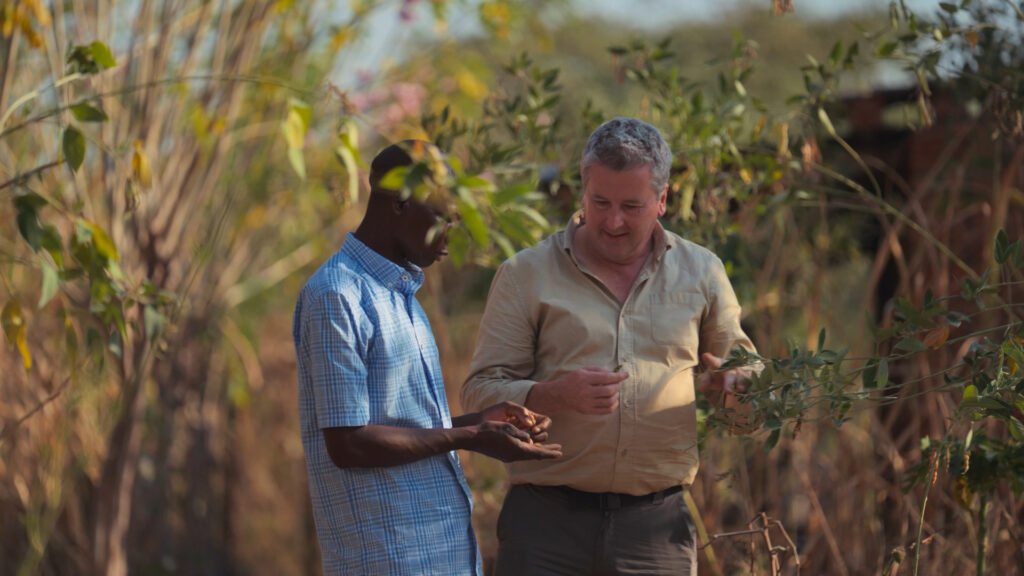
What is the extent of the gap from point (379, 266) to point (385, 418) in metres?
0.29

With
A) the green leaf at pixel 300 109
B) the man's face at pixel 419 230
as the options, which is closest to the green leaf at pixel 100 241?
the green leaf at pixel 300 109

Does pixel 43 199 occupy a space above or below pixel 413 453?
above

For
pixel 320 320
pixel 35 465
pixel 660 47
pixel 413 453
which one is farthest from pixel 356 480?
pixel 35 465

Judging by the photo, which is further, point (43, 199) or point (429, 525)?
point (43, 199)

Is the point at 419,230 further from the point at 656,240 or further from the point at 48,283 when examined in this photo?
the point at 48,283

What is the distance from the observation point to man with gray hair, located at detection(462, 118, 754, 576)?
2504mm

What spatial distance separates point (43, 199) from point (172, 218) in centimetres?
229

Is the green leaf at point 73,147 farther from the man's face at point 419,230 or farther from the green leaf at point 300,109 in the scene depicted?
the man's face at point 419,230

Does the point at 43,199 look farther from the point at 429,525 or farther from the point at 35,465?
the point at 35,465

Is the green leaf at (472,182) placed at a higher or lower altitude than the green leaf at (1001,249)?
higher

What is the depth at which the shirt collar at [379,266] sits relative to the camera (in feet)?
7.50

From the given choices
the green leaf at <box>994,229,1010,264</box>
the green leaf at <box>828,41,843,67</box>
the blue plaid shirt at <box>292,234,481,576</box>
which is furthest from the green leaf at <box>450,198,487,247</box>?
the green leaf at <box>828,41,843,67</box>

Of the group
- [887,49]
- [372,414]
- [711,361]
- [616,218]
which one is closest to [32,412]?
[372,414]

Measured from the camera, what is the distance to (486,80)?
8156mm
